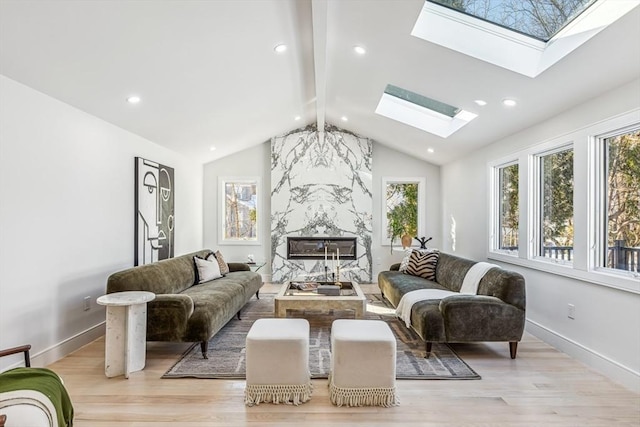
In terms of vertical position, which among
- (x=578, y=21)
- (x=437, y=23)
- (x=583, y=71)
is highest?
(x=437, y=23)

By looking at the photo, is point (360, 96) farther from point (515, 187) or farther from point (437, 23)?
point (515, 187)

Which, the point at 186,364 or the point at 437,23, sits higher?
the point at 437,23

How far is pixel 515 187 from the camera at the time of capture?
15.7 ft

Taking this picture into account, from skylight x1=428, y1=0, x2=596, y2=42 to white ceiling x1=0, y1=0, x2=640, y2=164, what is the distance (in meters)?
0.28

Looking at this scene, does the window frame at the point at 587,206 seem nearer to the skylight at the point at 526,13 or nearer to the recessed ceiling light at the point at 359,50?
the skylight at the point at 526,13

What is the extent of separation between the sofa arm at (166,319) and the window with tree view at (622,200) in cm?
367

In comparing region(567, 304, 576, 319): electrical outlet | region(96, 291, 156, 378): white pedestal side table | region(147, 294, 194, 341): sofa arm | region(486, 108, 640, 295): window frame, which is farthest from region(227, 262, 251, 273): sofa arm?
region(567, 304, 576, 319): electrical outlet

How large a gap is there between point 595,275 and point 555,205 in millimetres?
1016

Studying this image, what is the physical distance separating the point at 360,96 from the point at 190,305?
11.3ft

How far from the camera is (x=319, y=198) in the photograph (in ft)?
Result: 23.4

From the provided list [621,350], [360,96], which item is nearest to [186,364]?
[621,350]

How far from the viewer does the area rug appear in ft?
9.85

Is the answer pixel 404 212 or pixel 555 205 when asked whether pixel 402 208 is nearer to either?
pixel 404 212

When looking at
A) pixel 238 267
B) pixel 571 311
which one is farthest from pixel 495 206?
pixel 238 267
